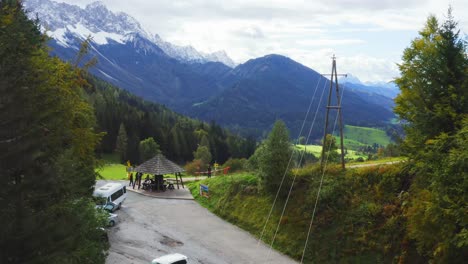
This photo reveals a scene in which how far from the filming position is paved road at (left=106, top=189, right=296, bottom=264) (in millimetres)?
25766

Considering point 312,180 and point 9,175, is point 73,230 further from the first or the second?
point 312,180

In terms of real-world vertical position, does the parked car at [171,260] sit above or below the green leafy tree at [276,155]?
below

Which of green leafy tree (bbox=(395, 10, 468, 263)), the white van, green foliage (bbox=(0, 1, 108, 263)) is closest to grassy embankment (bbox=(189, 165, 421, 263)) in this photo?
green leafy tree (bbox=(395, 10, 468, 263))

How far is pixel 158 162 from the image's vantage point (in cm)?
4528

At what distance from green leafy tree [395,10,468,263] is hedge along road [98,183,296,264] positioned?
1034 centimetres

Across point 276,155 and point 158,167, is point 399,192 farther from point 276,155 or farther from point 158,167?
point 158,167

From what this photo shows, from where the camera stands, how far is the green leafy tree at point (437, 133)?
16953 millimetres

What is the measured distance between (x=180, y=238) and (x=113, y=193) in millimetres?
9723

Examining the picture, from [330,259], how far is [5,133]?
20600 mm

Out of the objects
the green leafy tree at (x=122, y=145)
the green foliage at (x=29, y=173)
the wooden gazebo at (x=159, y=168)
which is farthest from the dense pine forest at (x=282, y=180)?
the green leafy tree at (x=122, y=145)

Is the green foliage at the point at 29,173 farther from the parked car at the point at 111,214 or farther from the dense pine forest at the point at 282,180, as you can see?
the parked car at the point at 111,214

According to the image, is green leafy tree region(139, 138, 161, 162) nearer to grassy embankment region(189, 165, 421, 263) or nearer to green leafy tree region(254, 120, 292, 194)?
grassy embankment region(189, 165, 421, 263)

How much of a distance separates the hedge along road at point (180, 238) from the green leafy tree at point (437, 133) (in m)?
10.3

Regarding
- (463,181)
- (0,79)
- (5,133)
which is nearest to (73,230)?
(5,133)
